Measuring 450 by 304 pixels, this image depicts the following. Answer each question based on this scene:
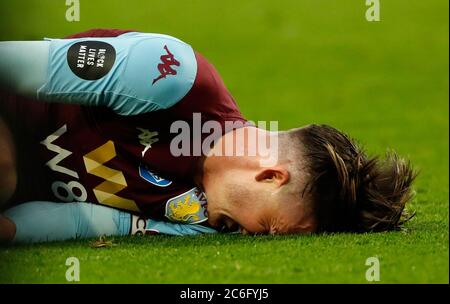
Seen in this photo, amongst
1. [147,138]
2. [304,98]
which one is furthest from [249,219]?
[304,98]

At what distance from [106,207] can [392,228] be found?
60.8 inches

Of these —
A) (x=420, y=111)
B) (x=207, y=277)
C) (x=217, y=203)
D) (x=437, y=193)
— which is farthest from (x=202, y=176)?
(x=420, y=111)

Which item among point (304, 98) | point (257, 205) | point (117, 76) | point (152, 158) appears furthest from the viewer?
point (304, 98)

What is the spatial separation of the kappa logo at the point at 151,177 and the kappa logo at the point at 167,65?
0.53 metres

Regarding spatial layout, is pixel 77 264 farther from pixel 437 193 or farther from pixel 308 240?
pixel 437 193

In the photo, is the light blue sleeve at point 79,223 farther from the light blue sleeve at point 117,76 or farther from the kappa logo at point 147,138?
the light blue sleeve at point 117,76

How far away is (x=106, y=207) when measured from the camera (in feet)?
17.5

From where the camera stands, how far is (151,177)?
5.24 metres

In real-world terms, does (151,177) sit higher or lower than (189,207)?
higher

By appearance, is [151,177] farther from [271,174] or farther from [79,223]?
[271,174]

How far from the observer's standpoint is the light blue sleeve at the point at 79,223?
515 cm

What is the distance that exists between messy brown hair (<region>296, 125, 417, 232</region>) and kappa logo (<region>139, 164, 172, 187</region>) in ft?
2.46

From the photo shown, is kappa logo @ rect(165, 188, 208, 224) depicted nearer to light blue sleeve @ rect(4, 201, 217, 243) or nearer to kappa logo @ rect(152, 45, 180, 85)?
light blue sleeve @ rect(4, 201, 217, 243)

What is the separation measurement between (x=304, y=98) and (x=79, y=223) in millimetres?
6767
